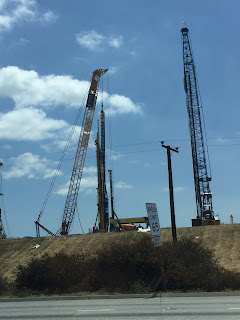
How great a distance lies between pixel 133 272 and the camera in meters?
17.3

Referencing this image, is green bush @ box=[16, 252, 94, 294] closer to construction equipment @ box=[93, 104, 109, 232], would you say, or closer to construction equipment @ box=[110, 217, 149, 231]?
construction equipment @ box=[110, 217, 149, 231]

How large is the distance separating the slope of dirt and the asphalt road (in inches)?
735

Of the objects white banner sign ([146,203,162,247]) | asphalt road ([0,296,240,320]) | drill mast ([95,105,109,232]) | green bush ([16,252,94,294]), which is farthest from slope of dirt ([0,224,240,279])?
drill mast ([95,105,109,232])

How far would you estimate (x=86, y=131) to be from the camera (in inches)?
2813

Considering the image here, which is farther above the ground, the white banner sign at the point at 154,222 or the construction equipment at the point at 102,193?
the construction equipment at the point at 102,193

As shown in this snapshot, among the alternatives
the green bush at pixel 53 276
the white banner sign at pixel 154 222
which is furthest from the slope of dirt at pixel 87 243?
the white banner sign at pixel 154 222

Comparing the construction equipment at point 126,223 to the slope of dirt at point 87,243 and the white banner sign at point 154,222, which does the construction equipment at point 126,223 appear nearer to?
the slope of dirt at point 87,243

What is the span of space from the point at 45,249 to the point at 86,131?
109 ft

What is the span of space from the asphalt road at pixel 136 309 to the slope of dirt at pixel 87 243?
61.3 feet

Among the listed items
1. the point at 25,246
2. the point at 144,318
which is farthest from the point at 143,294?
the point at 25,246

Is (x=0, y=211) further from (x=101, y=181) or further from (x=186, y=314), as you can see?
(x=186, y=314)

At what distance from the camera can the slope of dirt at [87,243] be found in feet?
116

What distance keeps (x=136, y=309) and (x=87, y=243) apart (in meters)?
30.4

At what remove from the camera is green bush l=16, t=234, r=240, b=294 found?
16672 millimetres
